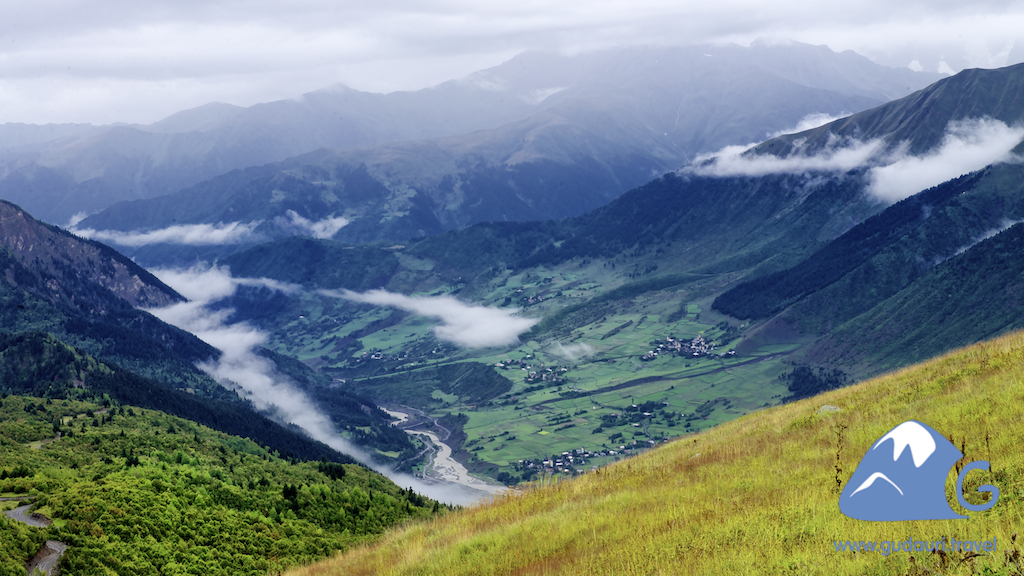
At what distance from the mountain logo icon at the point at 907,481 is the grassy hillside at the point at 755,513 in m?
0.27

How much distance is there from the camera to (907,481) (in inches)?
548

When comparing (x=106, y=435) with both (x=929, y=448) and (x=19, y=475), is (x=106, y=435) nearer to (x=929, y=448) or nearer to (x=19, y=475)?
(x=19, y=475)

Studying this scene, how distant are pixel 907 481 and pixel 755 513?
3.03m

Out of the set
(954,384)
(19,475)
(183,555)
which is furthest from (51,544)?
(954,384)

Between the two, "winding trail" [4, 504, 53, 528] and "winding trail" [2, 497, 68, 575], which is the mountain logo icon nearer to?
"winding trail" [2, 497, 68, 575]

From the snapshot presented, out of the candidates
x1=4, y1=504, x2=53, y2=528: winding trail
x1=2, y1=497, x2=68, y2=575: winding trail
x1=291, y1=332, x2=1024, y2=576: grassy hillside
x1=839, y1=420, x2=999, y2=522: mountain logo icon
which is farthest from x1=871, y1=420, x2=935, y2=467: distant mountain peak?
x1=4, y1=504, x2=53, y2=528: winding trail

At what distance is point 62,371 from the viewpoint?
12212 cm

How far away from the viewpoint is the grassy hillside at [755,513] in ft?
40.7

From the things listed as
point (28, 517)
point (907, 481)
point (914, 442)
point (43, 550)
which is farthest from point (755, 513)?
point (28, 517)

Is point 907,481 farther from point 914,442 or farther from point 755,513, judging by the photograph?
point 755,513

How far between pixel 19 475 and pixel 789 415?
35002 mm

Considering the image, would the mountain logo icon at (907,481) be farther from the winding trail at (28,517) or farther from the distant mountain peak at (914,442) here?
the winding trail at (28,517)

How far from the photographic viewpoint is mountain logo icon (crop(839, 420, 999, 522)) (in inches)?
522

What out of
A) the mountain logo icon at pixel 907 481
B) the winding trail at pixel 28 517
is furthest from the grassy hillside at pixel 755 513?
the winding trail at pixel 28 517
